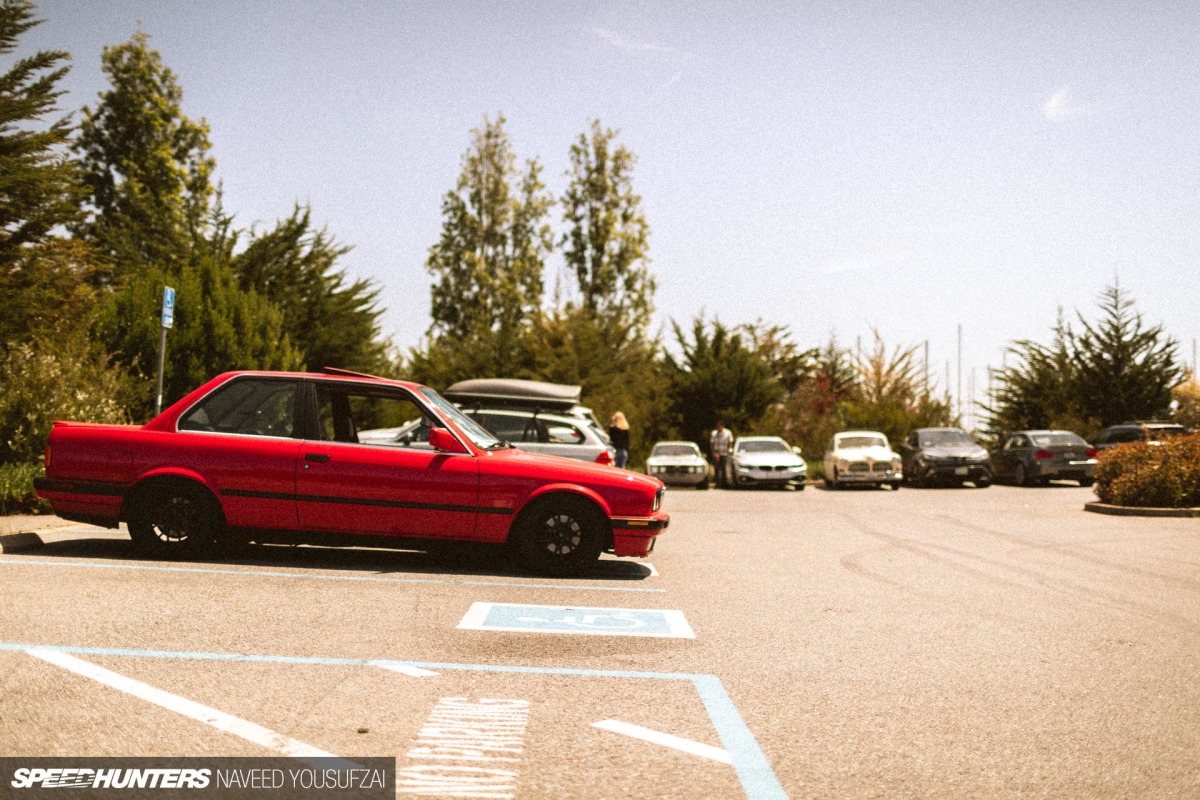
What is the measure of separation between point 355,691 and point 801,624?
3391 millimetres

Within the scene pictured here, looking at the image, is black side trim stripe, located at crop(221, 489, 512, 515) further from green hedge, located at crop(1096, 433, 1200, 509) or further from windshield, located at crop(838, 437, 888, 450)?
windshield, located at crop(838, 437, 888, 450)

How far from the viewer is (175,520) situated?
9234 mm

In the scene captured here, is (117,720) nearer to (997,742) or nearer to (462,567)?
(997,742)

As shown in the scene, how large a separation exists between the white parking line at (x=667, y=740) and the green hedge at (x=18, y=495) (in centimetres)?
927

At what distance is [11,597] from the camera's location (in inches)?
281

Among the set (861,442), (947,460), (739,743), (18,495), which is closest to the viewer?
(739,743)

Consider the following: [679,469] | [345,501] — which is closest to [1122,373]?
[679,469]

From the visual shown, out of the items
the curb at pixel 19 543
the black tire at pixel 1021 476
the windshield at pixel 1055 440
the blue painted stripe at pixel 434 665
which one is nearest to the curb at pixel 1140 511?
the windshield at pixel 1055 440

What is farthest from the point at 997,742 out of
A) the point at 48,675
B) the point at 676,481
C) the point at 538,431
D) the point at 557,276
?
the point at 557,276

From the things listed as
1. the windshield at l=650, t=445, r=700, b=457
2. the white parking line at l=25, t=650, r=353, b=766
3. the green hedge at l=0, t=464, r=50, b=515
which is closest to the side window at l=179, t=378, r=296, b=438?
the green hedge at l=0, t=464, r=50, b=515

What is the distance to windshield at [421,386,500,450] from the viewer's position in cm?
963

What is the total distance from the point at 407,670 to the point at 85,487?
4.93 meters

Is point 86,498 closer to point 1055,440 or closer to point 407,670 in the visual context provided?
point 407,670

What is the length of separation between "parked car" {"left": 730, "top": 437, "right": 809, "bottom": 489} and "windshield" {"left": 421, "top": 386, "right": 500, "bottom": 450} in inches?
691
